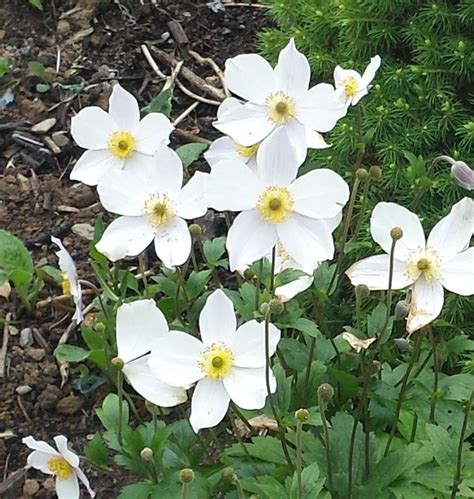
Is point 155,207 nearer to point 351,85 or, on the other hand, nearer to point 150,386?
point 150,386

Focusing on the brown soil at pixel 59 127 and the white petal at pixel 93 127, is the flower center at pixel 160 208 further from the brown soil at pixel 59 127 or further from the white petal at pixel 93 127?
the brown soil at pixel 59 127

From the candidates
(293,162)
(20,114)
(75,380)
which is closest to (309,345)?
(293,162)

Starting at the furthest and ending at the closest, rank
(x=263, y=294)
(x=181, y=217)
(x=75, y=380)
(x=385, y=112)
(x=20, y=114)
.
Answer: (x=20, y=114)
(x=75, y=380)
(x=385, y=112)
(x=263, y=294)
(x=181, y=217)

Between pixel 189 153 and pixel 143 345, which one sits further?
pixel 189 153

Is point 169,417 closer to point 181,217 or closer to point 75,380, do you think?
point 75,380

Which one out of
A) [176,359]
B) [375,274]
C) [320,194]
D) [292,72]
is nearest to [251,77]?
[292,72]

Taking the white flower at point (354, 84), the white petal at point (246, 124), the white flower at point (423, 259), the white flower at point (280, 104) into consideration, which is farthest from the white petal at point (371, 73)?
the white flower at point (423, 259)
